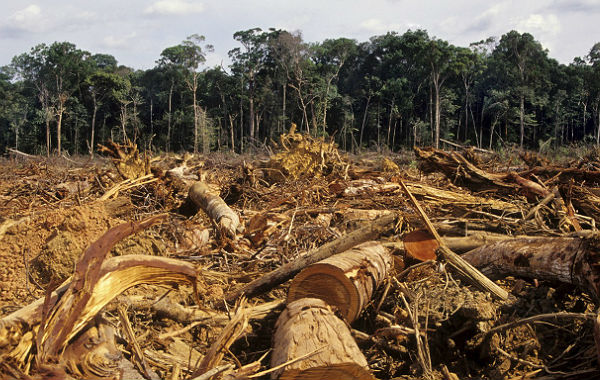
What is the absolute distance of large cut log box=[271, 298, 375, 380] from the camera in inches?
77.9

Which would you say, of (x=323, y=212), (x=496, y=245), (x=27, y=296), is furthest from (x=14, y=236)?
(x=496, y=245)

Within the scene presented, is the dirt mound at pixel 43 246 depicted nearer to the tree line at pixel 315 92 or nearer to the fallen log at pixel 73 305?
the fallen log at pixel 73 305

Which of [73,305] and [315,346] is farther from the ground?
[73,305]

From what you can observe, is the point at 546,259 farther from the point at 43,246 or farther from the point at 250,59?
the point at 250,59

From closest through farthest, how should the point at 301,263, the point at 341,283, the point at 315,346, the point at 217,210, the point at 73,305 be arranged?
the point at 73,305
the point at 315,346
the point at 341,283
the point at 301,263
the point at 217,210

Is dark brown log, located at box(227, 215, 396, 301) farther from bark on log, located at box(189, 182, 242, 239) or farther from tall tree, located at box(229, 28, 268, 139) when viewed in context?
tall tree, located at box(229, 28, 268, 139)

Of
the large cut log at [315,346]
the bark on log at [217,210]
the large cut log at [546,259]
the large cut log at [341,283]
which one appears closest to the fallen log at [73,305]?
the large cut log at [315,346]

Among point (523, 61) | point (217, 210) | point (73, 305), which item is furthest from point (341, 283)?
point (523, 61)

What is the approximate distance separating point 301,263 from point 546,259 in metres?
1.56

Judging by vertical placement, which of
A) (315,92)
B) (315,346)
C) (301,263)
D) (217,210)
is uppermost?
(315,92)

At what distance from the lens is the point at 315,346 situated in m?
2.14

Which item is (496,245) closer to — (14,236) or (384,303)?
(384,303)

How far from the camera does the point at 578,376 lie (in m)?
2.22

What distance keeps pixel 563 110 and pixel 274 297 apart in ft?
147
